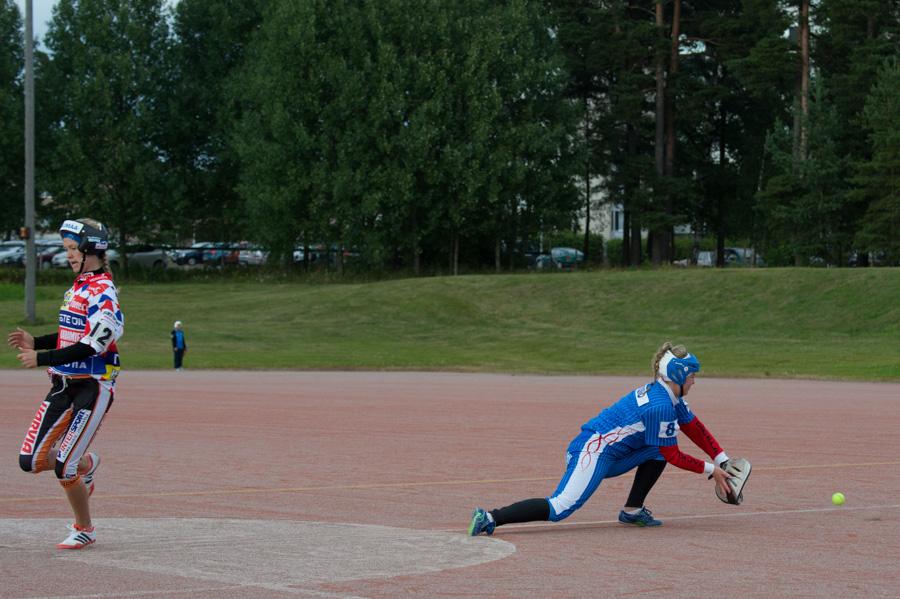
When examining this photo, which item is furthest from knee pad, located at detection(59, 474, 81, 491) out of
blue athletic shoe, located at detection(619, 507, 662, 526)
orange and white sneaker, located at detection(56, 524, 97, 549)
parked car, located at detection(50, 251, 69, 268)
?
parked car, located at detection(50, 251, 69, 268)

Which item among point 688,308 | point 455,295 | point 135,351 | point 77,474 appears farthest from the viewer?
point 455,295

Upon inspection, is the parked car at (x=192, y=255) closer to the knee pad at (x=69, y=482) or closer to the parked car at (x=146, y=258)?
the parked car at (x=146, y=258)

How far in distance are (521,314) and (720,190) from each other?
26949 millimetres

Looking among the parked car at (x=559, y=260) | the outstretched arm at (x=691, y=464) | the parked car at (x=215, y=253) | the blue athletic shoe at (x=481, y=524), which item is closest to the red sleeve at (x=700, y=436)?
the outstretched arm at (x=691, y=464)

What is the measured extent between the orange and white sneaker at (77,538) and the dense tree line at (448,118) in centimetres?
4496

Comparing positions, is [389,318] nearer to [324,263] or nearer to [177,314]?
[177,314]

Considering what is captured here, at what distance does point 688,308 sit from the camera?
135 feet

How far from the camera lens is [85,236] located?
7227 millimetres

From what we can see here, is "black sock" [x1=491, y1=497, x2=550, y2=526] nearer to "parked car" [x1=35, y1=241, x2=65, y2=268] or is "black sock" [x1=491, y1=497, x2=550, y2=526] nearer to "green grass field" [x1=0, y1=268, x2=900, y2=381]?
"green grass field" [x1=0, y1=268, x2=900, y2=381]

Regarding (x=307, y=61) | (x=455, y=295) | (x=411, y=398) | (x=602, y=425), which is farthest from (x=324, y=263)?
(x=602, y=425)

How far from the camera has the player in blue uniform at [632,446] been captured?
7766mm

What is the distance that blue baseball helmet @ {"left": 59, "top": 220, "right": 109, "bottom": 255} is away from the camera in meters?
7.22

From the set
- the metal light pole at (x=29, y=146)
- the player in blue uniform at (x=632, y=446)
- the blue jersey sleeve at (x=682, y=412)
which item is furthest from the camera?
the metal light pole at (x=29, y=146)

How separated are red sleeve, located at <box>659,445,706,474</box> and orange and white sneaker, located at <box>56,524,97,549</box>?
4.50m
